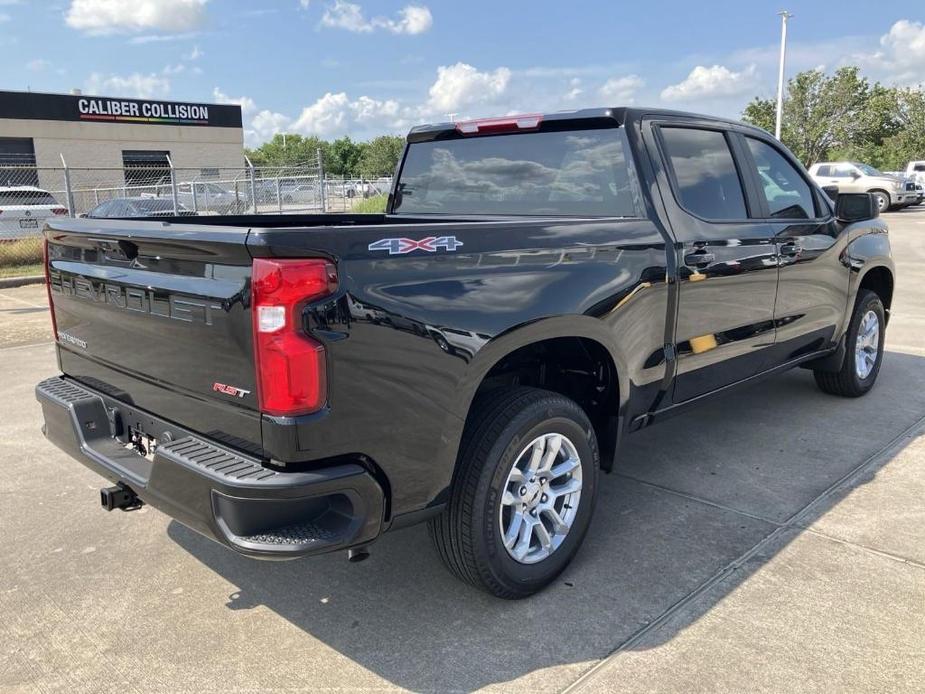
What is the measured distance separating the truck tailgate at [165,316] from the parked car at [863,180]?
2757cm

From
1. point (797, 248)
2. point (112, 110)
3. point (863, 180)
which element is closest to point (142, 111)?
point (112, 110)

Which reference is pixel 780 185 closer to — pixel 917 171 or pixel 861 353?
pixel 861 353

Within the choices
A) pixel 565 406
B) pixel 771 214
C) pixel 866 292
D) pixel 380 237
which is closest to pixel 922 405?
pixel 866 292

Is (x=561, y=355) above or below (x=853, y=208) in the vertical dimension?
below

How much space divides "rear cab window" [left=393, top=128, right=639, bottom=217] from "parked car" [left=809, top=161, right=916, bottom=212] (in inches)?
1007

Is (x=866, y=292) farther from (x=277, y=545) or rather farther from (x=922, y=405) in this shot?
(x=277, y=545)

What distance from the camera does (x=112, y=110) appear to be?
1462 inches

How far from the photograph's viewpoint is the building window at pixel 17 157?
34375 millimetres

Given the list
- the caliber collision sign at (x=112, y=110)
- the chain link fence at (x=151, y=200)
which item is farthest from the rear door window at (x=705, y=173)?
the caliber collision sign at (x=112, y=110)

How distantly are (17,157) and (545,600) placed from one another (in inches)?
Result: 1532

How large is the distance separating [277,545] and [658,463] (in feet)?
9.16

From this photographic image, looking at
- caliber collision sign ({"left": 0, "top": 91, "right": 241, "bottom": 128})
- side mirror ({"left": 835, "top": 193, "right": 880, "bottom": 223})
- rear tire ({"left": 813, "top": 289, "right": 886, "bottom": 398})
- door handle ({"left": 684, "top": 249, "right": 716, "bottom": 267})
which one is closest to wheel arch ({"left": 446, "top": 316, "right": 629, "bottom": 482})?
door handle ({"left": 684, "top": 249, "right": 716, "bottom": 267})

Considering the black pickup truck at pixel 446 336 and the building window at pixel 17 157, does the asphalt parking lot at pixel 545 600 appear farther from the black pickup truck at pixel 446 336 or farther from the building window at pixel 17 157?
the building window at pixel 17 157

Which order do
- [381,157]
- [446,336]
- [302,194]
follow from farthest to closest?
[381,157]
[302,194]
[446,336]
